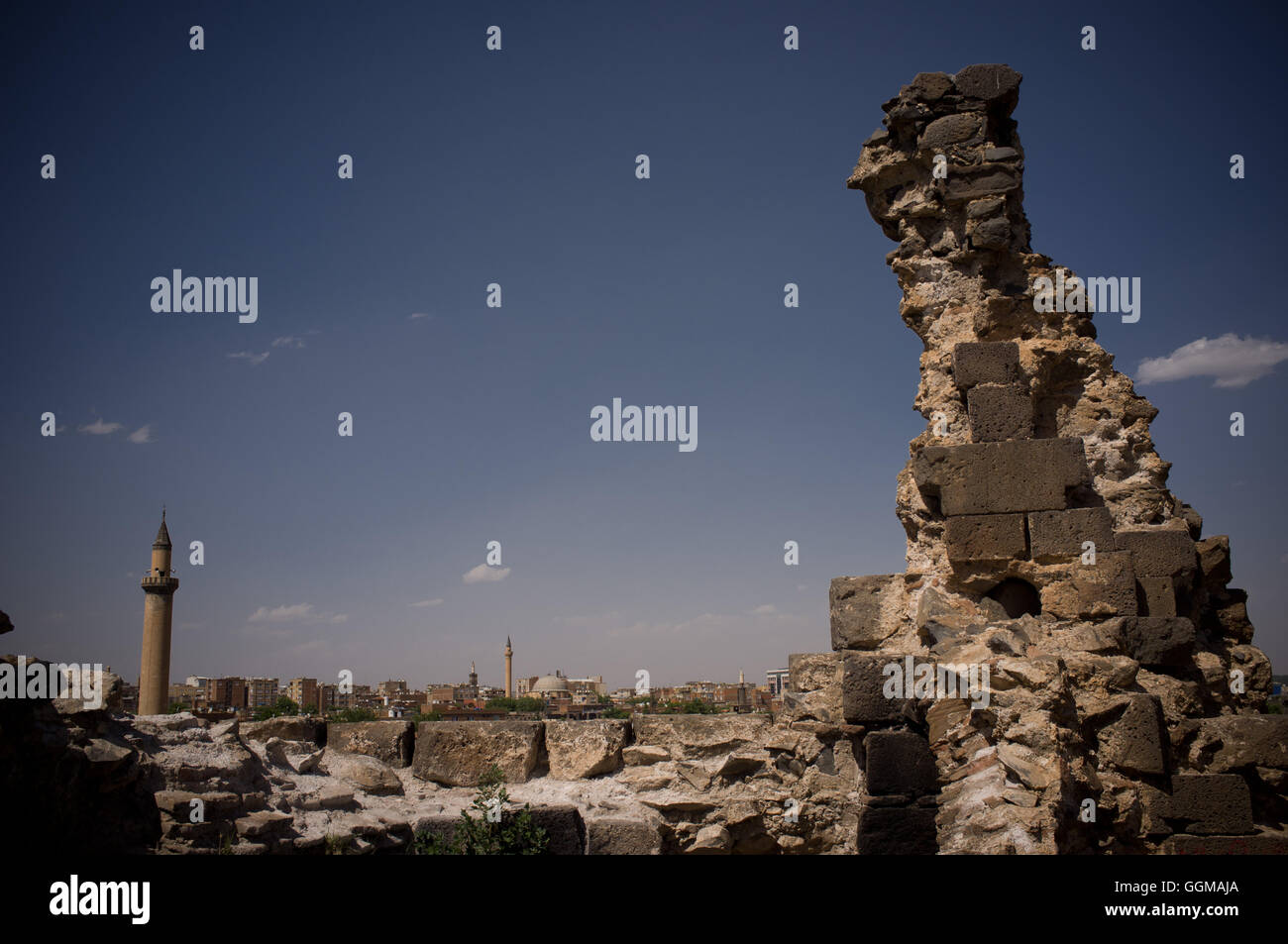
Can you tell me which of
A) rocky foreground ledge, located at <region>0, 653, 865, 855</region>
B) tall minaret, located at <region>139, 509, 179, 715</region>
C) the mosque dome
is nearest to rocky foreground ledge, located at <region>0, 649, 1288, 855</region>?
rocky foreground ledge, located at <region>0, 653, 865, 855</region>

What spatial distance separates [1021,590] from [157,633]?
3820cm

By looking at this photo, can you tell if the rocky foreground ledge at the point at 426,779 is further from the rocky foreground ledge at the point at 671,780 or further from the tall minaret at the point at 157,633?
the tall minaret at the point at 157,633

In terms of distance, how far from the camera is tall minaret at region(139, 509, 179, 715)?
113 feet

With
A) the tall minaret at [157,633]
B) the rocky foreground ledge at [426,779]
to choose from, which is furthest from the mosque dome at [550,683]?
the rocky foreground ledge at [426,779]

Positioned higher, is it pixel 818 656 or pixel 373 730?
pixel 818 656

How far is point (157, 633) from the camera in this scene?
35.8 metres

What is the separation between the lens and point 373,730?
6.43 meters

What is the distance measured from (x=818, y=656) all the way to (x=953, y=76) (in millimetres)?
4414

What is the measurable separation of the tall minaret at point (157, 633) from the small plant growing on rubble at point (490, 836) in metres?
33.9

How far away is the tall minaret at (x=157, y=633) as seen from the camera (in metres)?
34.5
